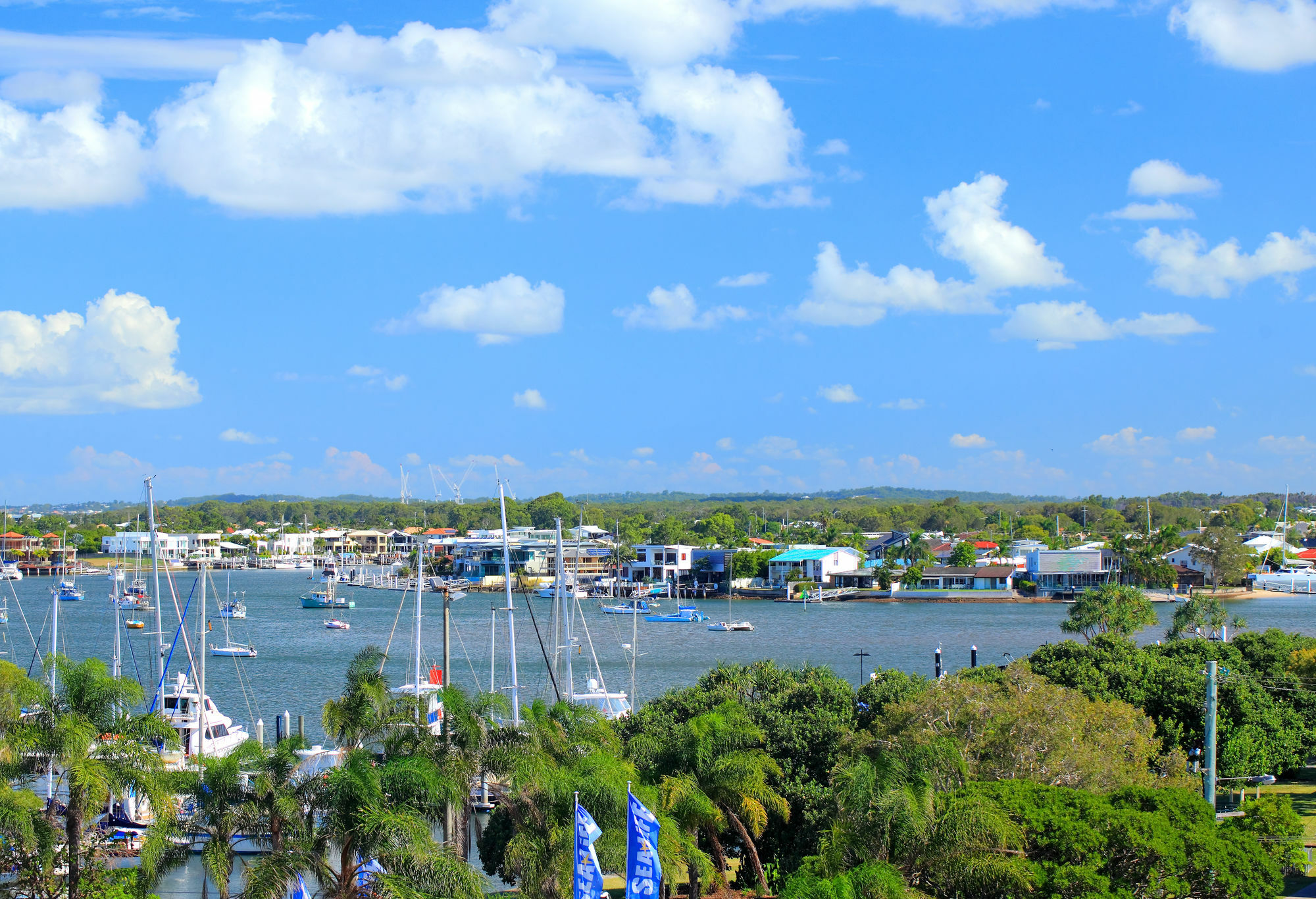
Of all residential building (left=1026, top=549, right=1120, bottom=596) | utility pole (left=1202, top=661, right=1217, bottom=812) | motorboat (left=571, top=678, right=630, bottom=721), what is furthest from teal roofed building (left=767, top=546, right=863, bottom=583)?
utility pole (left=1202, top=661, right=1217, bottom=812)

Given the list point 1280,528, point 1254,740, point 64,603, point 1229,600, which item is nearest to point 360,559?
point 64,603

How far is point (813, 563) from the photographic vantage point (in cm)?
13550

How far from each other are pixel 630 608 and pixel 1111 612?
57.3 metres

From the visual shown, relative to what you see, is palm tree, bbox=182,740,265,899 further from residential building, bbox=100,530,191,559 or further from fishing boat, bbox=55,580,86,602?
residential building, bbox=100,530,191,559

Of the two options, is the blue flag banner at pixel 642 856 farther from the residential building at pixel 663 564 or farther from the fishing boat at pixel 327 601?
the residential building at pixel 663 564

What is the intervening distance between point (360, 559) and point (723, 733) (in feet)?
556

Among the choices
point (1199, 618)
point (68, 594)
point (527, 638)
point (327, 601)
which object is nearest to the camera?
point (1199, 618)

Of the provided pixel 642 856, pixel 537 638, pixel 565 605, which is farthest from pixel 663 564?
pixel 642 856

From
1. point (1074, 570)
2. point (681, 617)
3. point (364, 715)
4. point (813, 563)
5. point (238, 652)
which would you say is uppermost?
point (364, 715)

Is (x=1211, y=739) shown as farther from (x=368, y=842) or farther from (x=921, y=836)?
(x=368, y=842)

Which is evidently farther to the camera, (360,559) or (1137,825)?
(360,559)

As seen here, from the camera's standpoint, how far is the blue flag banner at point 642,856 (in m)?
14.8

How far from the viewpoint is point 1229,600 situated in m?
121

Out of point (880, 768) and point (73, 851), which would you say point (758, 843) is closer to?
point (880, 768)
